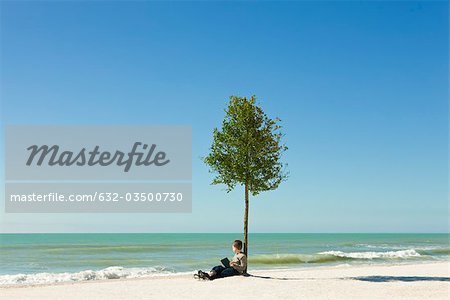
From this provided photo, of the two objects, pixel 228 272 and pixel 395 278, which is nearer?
pixel 228 272

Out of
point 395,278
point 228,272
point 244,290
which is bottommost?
point 395,278

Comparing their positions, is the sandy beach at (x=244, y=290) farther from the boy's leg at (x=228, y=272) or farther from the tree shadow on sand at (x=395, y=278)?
the boy's leg at (x=228, y=272)

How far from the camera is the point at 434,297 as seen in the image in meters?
14.3

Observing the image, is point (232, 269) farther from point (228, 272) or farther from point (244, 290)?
point (244, 290)

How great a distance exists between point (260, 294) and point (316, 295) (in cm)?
152

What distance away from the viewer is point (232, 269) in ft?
60.7

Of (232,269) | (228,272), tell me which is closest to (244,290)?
(228,272)

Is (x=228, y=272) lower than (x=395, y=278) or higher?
higher

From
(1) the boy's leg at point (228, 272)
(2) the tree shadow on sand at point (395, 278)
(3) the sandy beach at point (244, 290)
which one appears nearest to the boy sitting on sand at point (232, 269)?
(1) the boy's leg at point (228, 272)

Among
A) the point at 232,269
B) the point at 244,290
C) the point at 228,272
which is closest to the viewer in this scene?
the point at 244,290

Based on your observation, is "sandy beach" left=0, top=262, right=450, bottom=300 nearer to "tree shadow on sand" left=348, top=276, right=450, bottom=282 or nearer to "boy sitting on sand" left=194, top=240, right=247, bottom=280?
"tree shadow on sand" left=348, top=276, right=450, bottom=282

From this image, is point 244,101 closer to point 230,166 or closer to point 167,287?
point 230,166

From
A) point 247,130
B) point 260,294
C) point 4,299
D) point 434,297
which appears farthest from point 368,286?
point 4,299

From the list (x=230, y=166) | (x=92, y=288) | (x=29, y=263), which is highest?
(x=230, y=166)
